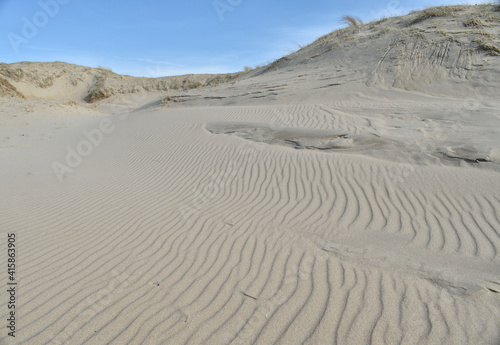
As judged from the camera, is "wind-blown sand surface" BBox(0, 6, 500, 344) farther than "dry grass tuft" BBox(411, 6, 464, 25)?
No

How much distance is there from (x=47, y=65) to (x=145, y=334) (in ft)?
112

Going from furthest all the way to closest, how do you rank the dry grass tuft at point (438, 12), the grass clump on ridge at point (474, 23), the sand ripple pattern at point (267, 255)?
the dry grass tuft at point (438, 12) → the grass clump on ridge at point (474, 23) → the sand ripple pattern at point (267, 255)

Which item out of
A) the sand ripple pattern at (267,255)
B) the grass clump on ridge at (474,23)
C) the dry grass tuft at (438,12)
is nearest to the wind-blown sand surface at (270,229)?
the sand ripple pattern at (267,255)

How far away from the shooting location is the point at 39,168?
7879 millimetres

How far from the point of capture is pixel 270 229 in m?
4.28

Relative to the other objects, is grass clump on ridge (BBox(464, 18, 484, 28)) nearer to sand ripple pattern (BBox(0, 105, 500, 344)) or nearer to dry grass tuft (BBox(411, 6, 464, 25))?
dry grass tuft (BBox(411, 6, 464, 25))

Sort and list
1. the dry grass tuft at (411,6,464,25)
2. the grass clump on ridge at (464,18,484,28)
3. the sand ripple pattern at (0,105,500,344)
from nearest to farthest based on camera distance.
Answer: the sand ripple pattern at (0,105,500,344)
the grass clump on ridge at (464,18,484,28)
the dry grass tuft at (411,6,464,25)

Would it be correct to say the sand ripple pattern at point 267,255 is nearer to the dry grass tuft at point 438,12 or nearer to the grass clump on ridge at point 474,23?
the grass clump on ridge at point 474,23

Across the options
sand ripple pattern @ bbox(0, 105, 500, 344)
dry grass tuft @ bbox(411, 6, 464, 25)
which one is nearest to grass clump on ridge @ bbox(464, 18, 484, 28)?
dry grass tuft @ bbox(411, 6, 464, 25)

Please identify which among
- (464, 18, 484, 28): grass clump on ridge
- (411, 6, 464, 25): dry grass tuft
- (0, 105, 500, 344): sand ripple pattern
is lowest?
(0, 105, 500, 344): sand ripple pattern

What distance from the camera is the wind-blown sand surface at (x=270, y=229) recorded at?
8.70ft

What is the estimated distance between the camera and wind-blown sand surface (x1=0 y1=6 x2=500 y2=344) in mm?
2650

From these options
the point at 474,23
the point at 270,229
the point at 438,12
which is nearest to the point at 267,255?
the point at 270,229

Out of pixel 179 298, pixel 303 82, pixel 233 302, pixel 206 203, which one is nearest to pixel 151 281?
pixel 179 298
